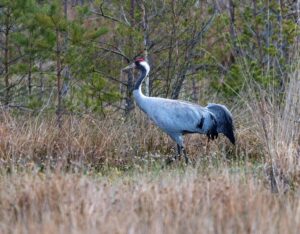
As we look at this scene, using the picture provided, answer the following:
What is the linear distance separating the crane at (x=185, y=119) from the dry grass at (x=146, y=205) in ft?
9.62

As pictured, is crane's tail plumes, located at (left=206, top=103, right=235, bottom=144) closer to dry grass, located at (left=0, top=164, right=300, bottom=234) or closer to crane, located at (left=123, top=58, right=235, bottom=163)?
crane, located at (left=123, top=58, right=235, bottom=163)

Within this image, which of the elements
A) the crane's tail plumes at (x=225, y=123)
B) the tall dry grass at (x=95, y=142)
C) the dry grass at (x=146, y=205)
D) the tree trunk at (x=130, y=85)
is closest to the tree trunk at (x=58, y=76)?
the tall dry grass at (x=95, y=142)

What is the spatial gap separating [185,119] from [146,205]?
393 centimetres

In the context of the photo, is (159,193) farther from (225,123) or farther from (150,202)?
(225,123)

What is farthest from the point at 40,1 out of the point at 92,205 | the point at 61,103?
the point at 92,205

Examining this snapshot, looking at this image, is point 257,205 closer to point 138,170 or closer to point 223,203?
point 223,203

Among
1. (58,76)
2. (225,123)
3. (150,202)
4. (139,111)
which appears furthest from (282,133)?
(58,76)

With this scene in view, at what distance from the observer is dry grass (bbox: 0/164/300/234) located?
6203 mm

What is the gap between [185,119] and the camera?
10578 millimetres

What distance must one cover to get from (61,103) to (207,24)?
2287 mm

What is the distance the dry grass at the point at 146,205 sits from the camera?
6.20 meters

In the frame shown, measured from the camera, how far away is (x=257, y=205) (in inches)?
261

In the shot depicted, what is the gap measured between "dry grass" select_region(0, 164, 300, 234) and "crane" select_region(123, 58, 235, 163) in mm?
2933

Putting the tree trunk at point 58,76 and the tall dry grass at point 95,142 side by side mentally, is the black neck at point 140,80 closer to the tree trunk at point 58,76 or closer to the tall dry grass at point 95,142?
the tall dry grass at point 95,142
